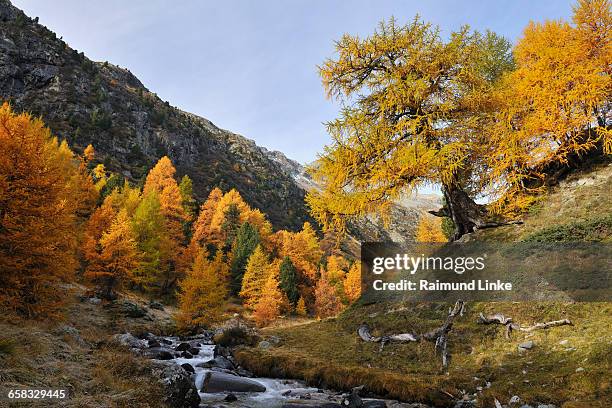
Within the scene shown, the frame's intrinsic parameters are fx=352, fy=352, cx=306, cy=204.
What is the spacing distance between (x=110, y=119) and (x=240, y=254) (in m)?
77.0

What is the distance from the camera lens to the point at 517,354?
1030 centimetres

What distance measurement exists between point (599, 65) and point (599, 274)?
32.4 ft

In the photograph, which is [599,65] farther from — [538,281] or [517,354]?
[517,354]

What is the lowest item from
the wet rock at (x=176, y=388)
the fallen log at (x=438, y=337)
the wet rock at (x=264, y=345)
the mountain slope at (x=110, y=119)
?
the wet rock at (x=264, y=345)

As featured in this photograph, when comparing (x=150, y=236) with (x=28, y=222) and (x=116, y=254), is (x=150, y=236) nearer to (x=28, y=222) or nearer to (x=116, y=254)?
(x=116, y=254)

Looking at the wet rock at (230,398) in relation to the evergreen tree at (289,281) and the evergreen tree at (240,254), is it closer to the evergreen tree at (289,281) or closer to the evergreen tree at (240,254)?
the evergreen tree at (289,281)

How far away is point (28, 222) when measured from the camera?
15727mm

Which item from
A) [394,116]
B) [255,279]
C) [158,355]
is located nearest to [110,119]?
[255,279]

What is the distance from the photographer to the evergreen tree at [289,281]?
48.8 m

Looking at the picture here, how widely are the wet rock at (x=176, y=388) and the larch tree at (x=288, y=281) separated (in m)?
38.2

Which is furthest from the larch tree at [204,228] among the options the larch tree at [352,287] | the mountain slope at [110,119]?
the mountain slope at [110,119]

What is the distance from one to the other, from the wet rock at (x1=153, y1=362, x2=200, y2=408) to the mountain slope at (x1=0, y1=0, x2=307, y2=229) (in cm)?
8161

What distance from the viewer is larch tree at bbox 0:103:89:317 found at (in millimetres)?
15414

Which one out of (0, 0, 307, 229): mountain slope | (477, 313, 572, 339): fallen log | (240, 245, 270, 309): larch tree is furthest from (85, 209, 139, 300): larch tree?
(0, 0, 307, 229): mountain slope
